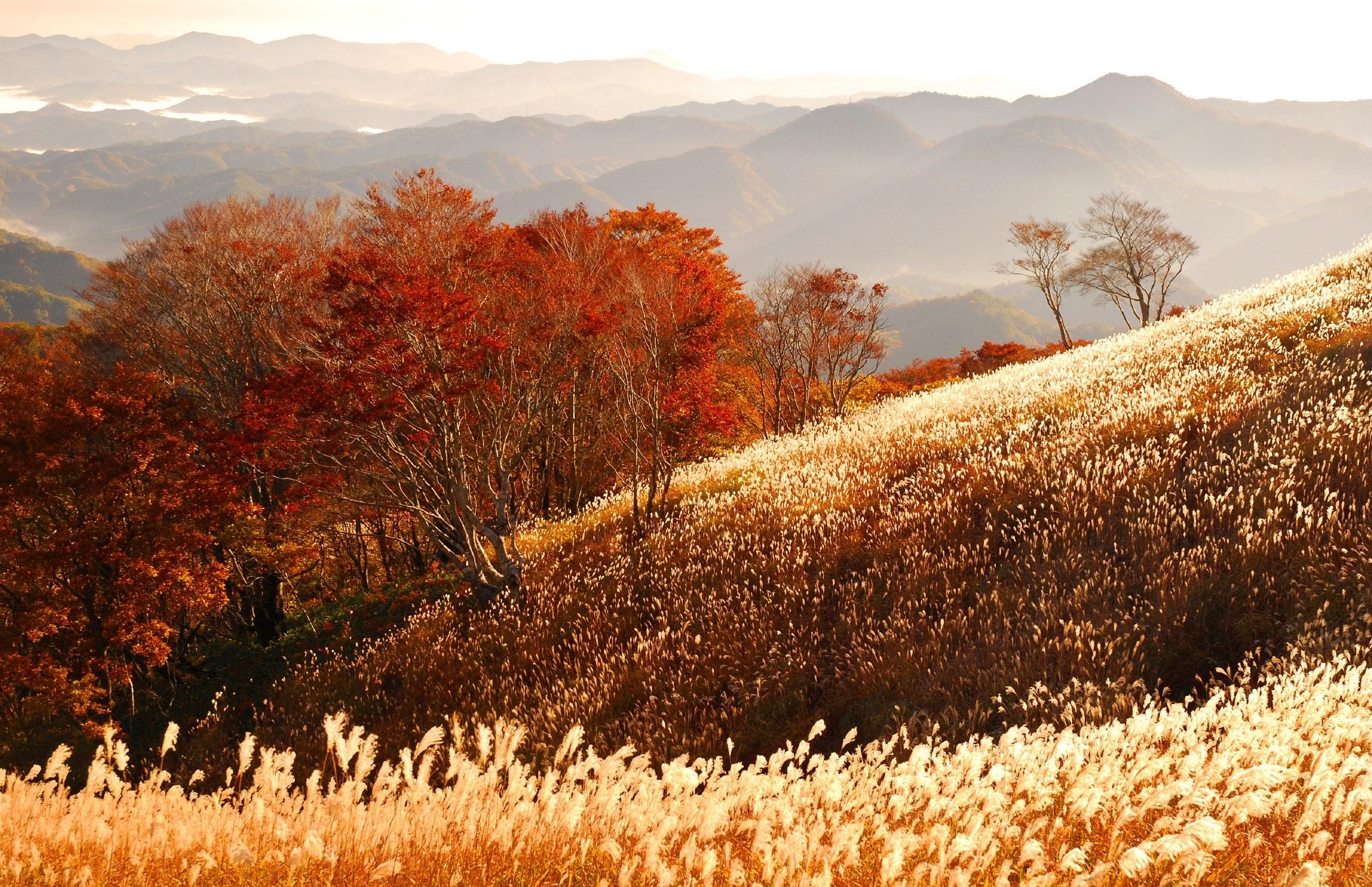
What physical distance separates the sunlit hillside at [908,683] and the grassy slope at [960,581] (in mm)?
50

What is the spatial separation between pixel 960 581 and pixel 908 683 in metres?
1.75


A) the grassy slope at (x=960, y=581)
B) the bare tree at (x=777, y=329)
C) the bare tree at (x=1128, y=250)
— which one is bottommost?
the grassy slope at (x=960, y=581)

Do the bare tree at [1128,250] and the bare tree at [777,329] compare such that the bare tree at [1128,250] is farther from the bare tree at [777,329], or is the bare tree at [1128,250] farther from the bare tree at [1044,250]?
the bare tree at [777,329]

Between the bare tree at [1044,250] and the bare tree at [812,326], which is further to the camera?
the bare tree at [1044,250]

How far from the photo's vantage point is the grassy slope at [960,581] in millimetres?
6465

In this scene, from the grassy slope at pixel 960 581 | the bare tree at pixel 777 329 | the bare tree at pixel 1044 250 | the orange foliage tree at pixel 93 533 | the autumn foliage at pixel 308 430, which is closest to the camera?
the grassy slope at pixel 960 581

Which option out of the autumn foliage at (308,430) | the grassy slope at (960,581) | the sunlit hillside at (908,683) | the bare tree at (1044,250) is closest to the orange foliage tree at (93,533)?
the autumn foliage at (308,430)

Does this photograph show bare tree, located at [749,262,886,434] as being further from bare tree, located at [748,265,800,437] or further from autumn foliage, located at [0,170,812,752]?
autumn foliage, located at [0,170,812,752]

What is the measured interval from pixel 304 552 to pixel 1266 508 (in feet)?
64.9

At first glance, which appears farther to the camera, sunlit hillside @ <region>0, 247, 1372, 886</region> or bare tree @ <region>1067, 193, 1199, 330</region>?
bare tree @ <region>1067, 193, 1199, 330</region>

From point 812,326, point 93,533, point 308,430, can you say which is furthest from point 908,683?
point 812,326

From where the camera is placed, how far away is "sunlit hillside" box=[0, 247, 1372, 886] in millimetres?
3277

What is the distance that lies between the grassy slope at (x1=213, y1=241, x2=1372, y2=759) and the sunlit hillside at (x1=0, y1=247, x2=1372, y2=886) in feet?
0.16

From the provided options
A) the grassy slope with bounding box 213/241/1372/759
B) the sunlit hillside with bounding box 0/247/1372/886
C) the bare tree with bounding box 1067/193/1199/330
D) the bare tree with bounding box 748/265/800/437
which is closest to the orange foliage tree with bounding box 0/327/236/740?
the sunlit hillside with bounding box 0/247/1372/886
